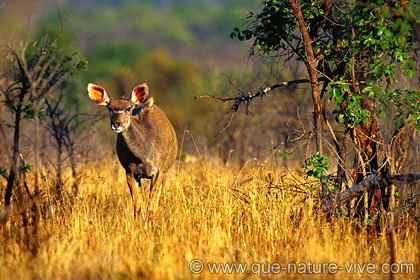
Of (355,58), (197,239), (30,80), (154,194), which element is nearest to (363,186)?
(355,58)

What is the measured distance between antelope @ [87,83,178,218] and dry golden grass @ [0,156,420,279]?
2.82 feet

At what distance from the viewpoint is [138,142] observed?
356 inches

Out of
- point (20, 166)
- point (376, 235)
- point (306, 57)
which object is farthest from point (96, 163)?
point (376, 235)

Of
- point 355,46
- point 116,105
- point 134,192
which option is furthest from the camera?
point 134,192

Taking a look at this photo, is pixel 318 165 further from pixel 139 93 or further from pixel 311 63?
pixel 139 93

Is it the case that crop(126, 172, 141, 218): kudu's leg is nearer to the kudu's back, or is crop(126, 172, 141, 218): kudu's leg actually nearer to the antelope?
the antelope

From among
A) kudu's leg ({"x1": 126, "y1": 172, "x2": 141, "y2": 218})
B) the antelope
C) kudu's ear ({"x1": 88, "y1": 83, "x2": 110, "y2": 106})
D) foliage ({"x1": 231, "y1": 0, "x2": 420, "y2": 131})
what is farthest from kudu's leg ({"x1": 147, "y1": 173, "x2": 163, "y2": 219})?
foliage ({"x1": 231, "y1": 0, "x2": 420, "y2": 131})

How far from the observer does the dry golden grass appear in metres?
5.78

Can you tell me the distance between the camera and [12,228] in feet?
21.9

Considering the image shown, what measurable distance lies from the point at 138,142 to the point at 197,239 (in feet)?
8.87

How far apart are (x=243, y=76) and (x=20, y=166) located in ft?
37.5

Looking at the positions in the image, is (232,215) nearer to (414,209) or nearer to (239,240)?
(239,240)

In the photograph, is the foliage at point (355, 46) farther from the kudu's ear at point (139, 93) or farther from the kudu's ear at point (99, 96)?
the kudu's ear at point (99, 96)

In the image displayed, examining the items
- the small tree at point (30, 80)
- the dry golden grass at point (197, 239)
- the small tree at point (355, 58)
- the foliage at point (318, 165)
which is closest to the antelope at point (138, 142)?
the small tree at point (30, 80)
